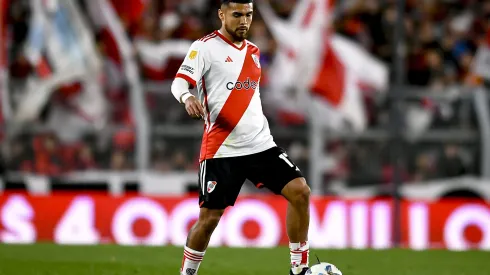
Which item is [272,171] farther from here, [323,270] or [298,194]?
[323,270]

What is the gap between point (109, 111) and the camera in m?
17.2

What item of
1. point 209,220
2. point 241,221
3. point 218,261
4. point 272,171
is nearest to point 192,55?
point 272,171

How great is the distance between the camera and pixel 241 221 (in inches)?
611

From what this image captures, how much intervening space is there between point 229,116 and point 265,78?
9.08 metres

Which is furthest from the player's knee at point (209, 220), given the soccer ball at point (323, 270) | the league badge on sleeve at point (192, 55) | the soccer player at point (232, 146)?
the league badge on sleeve at point (192, 55)

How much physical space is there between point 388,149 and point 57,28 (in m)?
5.83

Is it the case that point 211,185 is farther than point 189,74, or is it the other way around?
point 211,185

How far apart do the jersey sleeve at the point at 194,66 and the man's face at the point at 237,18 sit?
28 cm

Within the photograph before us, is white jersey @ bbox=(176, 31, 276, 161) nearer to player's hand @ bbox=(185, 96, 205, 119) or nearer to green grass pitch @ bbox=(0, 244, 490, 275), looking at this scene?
player's hand @ bbox=(185, 96, 205, 119)

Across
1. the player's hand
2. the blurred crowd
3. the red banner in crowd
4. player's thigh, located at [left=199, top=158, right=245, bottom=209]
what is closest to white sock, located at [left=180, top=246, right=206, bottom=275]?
player's thigh, located at [left=199, top=158, right=245, bottom=209]

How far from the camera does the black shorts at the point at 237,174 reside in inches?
331

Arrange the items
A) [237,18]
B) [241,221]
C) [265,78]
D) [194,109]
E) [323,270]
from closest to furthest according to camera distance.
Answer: [194,109] → [323,270] → [237,18] → [241,221] → [265,78]

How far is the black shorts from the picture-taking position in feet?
27.6

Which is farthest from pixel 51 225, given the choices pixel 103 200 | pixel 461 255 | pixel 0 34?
pixel 461 255
